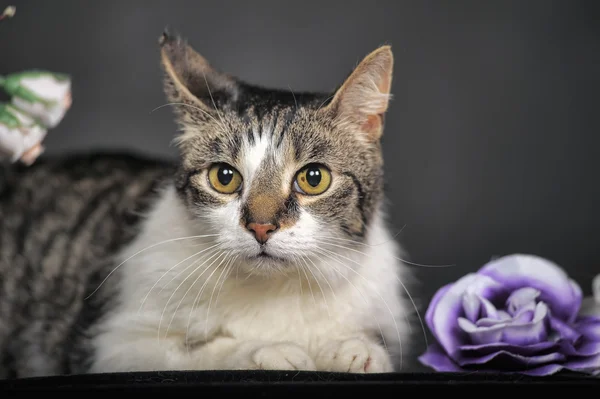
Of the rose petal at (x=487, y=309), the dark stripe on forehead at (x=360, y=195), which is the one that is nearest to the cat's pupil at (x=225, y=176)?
the dark stripe on forehead at (x=360, y=195)

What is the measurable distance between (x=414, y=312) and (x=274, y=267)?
0.58 m

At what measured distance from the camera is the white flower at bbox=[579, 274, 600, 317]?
169 centimetres

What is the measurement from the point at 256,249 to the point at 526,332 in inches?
23.7

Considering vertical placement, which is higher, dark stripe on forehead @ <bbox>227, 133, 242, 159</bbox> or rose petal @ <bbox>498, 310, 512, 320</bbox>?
dark stripe on forehead @ <bbox>227, 133, 242, 159</bbox>

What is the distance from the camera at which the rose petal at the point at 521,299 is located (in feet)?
5.42

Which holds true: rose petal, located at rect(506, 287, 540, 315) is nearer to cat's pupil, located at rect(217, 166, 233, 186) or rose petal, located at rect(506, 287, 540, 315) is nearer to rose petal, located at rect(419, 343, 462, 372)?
rose petal, located at rect(419, 343, 462, 372)

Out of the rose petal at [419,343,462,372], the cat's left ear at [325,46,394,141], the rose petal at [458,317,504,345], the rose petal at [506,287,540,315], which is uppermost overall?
the cat's left ear at [325,46,394,141]

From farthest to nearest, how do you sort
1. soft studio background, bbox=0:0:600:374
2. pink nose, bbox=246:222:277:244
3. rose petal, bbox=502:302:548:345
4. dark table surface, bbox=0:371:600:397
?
1. soft studio background, bbox=0:0:600:374
2. rose petal, bbox=502:302:548:345
3. pink nose, bbox=246:222:277:244
4. dark table surface, bbox=0:371:600:397

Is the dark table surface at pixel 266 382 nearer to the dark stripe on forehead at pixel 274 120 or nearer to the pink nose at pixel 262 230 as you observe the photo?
the pink nose at pixel 262 230

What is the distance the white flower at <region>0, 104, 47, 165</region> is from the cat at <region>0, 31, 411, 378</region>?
13.6 inches

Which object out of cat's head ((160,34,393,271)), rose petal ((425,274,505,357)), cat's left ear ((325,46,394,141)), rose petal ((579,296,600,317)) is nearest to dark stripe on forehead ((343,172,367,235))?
cat's head ((160,34,393,271))

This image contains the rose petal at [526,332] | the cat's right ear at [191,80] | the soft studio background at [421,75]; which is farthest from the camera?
the soft studio background at [421,75]

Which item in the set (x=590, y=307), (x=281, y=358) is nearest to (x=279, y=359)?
(x=281, y=358)

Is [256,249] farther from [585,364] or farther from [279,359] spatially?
[585,364]
